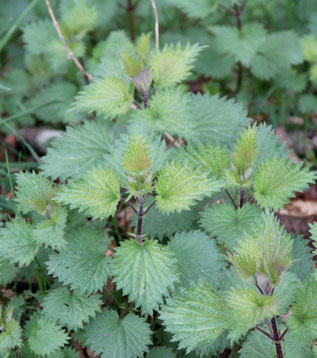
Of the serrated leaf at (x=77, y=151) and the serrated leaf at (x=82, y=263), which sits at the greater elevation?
the serrated leaf at (x=77, y=151)

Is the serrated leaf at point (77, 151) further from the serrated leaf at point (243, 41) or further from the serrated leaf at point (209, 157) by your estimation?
the serrated leaf at point (243, 41)

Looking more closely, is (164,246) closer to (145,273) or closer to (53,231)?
(145,273)

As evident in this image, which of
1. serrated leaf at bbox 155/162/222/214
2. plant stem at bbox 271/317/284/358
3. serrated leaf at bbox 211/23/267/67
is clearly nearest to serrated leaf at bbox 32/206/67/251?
serrated leaf at bbox 155/162/222/214

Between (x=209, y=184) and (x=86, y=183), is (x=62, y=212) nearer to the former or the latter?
(x=86, y=183)

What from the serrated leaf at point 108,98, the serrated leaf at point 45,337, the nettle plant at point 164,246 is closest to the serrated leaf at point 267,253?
the nettle plant at point 164,246

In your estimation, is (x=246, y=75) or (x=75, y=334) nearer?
(x=75, y=334)

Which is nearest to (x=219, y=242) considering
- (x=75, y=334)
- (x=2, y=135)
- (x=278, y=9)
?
(x=75, y=334)

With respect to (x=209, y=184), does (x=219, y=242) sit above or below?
below
